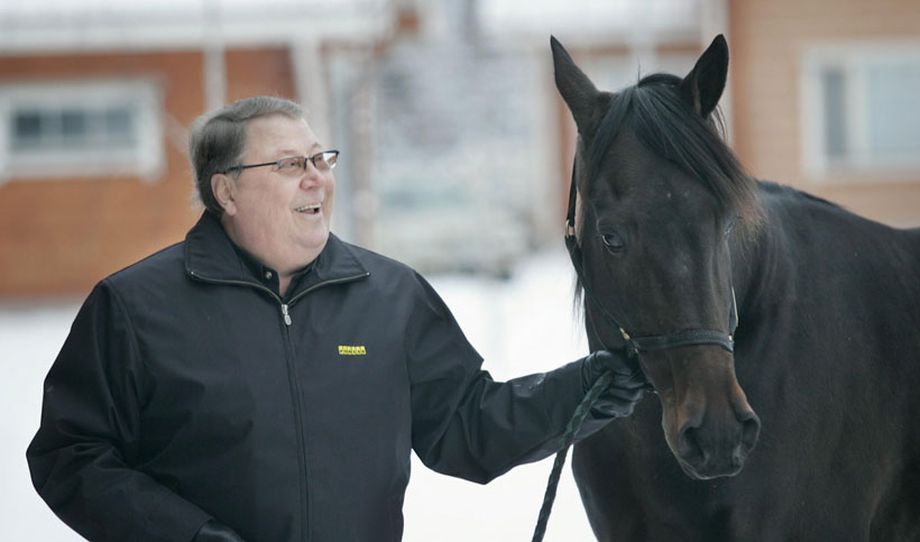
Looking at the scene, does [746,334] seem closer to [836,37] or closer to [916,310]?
[916,310]

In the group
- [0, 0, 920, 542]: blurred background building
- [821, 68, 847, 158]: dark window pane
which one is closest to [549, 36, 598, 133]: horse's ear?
[0, 0, 920, 542]: blurred background building

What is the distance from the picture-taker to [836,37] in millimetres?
15344

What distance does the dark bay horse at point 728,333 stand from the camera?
224cm

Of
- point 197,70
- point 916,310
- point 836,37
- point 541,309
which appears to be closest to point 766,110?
point 836,37

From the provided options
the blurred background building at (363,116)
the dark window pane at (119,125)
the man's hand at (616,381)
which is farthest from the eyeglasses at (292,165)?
the dark window pane at (119,125)

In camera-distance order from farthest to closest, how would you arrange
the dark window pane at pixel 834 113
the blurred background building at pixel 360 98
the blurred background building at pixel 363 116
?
1. the dark window pane at pixel 834 113
2. the blurred background building at pixel 360 98
3. the blurred background building at pixel 363 116

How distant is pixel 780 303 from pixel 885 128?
1441 centimetres

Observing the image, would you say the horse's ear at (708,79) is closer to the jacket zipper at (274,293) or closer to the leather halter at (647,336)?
the leather halter at (647,336)

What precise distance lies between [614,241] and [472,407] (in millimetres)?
506

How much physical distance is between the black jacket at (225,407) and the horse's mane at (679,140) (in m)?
0.48

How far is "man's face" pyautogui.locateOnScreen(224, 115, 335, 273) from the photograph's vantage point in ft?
7.92

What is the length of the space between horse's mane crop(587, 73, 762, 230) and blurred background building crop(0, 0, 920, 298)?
9.04 meters

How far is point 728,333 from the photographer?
7.48 feet

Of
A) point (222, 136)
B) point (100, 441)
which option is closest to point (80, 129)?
point (222, 136)
